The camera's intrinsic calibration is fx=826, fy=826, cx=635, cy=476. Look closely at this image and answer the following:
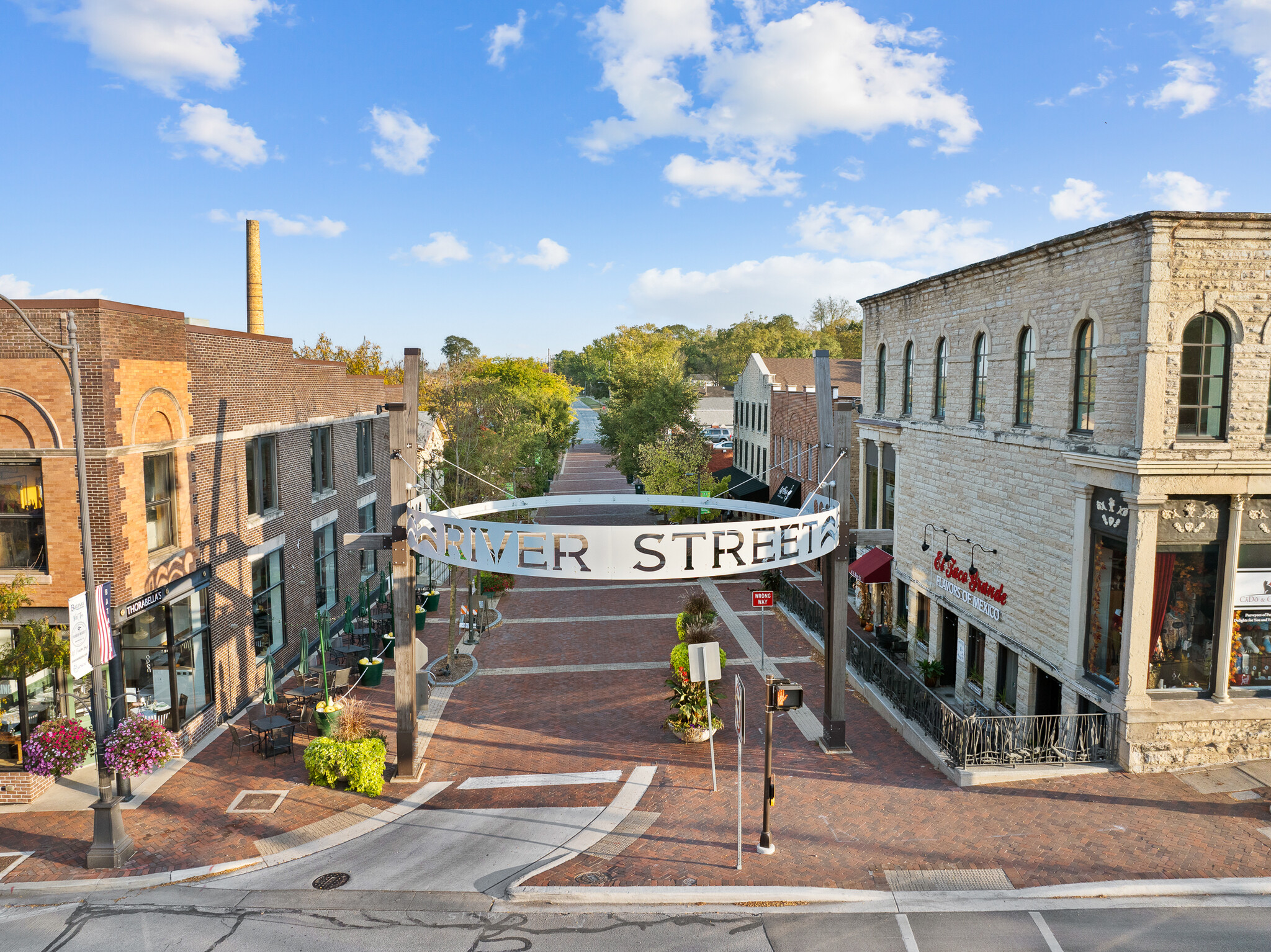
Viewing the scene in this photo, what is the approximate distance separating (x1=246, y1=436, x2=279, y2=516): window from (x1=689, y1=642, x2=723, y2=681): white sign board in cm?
1245

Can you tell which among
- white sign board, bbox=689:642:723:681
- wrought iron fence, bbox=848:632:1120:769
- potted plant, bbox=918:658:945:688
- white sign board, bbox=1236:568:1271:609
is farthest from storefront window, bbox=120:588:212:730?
white sign board, bbox=1236:568:1271:609

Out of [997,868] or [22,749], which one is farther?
[22,749]

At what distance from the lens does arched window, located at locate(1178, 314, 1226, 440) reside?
13602 millimetres

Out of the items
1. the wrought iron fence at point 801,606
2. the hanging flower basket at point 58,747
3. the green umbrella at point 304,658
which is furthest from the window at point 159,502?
the wrought iron fence at point 801,606

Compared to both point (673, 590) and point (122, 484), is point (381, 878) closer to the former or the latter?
point (122, 484)

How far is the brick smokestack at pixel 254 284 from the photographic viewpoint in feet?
122

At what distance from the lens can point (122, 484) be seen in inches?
581

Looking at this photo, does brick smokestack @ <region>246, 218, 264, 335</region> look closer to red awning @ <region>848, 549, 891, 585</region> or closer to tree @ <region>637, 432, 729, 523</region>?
tree @ <region>637, 432, 729, 523</region>

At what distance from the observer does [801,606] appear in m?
25.5

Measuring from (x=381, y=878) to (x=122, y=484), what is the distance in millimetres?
8464

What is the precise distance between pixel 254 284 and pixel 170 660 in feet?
83.7

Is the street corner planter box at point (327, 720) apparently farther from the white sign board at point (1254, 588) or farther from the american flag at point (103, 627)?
the white sign board at point (1254, 588)

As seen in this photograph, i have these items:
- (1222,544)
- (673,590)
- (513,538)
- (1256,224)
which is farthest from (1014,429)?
(673,590)

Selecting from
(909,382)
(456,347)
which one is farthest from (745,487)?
(456,347)
